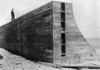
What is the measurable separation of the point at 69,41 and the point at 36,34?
395 cm

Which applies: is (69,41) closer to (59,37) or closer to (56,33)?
(59,37)

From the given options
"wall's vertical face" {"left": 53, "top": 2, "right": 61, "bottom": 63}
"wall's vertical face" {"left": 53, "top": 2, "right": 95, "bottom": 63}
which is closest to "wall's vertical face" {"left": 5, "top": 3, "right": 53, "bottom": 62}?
"wall's vertical face" {"left": 53, "top": 2, "right": 61, "bottom": 63}

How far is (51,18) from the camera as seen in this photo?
12.7 m

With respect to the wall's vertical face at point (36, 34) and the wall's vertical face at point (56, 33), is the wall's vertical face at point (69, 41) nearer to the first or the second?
the wall's vertical face at point (56, 33)

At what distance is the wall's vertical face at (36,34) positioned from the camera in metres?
13.0

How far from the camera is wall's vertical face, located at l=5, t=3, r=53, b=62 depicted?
13023mm

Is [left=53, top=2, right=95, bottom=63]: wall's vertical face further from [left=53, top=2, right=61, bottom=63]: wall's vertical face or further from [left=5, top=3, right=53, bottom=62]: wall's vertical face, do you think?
[left=5, top=3, right=53, bottom=62]: wall's vertical face

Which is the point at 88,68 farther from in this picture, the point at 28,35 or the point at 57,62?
the point at 28,35

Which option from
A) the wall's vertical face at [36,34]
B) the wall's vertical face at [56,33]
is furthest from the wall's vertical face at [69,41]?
the wall's vertical face at [36,34]

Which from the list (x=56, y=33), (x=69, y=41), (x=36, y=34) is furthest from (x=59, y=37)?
(x=36, y=34)

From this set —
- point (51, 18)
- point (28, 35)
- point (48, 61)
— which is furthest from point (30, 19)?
point (48, 61)

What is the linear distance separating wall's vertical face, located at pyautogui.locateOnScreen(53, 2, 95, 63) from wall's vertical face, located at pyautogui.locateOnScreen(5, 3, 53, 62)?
44cm

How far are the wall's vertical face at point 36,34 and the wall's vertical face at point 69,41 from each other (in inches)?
17.2

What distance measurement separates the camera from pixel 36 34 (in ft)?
50.8
